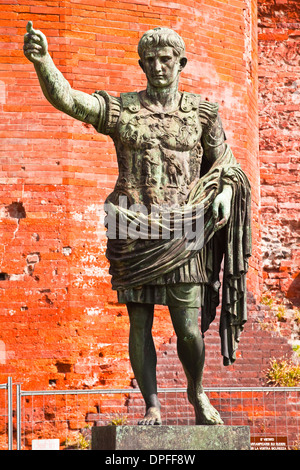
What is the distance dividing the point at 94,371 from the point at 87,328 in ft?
1.64

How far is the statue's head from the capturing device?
6.00 metres

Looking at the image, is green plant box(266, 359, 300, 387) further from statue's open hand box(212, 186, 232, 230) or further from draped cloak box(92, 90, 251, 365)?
statue's open hand box(212, 186, 232, 230)

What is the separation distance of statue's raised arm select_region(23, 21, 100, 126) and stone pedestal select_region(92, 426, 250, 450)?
6.05 ft

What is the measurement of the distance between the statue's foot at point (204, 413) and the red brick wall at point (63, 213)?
19.0 feet

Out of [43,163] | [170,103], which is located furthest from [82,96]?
[43,163]

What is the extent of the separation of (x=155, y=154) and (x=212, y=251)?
0.69 m

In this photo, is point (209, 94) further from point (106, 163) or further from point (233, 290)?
point (233, 290)

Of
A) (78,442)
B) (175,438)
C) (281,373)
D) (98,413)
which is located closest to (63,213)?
(98,413)

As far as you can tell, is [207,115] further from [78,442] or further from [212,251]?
[78,442]

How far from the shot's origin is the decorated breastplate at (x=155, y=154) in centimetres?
593

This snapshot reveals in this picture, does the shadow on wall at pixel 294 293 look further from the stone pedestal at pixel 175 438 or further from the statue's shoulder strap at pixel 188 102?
the stone pedestal at pixel 175 438

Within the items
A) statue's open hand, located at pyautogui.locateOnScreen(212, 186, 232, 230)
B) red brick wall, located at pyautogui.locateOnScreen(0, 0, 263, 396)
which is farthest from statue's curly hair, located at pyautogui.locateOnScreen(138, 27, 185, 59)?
red brick wall, located at pyautogui.locateOnScreen(0, 0, 263, 396)

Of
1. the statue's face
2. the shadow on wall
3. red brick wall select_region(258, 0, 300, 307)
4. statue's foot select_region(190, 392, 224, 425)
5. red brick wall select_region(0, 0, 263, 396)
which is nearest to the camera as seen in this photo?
statue's foot select_region(190, 392, 224, 425)

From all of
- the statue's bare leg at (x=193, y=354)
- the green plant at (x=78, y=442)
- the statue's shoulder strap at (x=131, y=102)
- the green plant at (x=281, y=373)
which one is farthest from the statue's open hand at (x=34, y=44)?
the green plant at (x=281, y=373)
